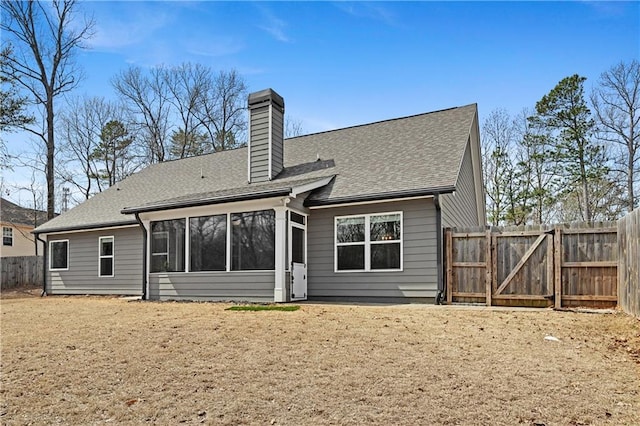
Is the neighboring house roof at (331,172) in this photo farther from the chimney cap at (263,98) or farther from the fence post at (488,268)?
the chimney cap at (263,98)

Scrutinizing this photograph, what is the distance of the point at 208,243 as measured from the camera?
38.4ft

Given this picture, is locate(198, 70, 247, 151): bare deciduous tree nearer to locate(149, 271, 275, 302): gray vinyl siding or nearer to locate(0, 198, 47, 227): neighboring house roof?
locate(0, 198, 47, 227): neighboring house roof

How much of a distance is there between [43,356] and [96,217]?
436 inches

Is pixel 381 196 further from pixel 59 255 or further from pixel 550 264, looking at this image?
pixel 59 255

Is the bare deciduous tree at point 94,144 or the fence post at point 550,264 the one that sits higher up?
the bare deciduous tree at point 94,144

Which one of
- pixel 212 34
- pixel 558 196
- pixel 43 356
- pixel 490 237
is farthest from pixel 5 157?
pixel 558 196

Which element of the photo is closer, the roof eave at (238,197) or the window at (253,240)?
the roof eave at (238,197)

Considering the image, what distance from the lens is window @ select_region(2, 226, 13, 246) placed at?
3068 cm

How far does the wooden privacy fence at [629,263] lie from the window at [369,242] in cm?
414

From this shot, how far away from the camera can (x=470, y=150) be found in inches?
571

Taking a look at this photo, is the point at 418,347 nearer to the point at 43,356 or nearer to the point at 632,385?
the point at 632,385

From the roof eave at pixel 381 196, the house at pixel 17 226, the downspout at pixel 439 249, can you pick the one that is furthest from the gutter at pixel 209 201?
the house at pixel 17 226

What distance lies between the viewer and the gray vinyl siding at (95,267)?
48.2 feet

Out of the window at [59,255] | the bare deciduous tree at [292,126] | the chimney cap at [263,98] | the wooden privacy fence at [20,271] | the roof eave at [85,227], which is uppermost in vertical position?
the bare deciduous tree at [292,126]
